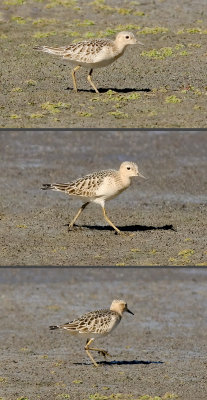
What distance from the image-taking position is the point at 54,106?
21.2 m

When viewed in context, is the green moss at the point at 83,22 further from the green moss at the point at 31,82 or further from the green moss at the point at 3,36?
the green moss at the point at 31,82

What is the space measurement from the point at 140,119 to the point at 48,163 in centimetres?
520

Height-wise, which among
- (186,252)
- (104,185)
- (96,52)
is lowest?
(186,252)

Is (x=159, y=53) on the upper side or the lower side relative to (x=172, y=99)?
lower

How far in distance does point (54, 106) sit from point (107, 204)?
8.71ft

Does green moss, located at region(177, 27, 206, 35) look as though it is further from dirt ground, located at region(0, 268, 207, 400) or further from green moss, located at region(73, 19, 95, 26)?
dirt ground, located at region(0, 268, 207, 400)

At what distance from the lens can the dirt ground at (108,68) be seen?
2092 cm

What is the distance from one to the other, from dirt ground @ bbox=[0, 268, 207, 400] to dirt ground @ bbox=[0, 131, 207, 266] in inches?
64.1

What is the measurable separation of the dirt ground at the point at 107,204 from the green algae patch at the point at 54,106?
1973 millimetres

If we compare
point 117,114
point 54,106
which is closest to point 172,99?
point 117,114

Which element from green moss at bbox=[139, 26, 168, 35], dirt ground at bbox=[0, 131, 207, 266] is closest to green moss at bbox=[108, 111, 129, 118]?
dirt ground at bbox=[0, 131, 207, 266]

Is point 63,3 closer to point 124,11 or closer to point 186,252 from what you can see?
point 124,11

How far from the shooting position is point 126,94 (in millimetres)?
21719

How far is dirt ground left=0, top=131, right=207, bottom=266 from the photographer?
20.1 m
